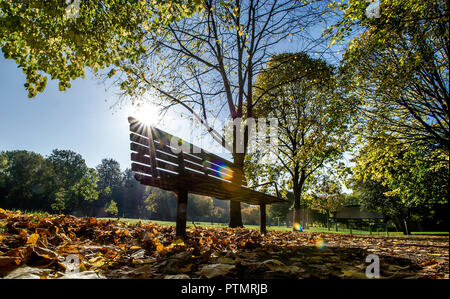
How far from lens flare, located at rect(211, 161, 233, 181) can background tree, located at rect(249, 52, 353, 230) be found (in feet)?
10.6

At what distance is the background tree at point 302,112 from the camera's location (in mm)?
7957

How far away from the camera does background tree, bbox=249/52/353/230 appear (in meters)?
7.96

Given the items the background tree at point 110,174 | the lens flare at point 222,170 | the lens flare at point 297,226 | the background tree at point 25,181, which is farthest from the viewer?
the background tree at point 110,174

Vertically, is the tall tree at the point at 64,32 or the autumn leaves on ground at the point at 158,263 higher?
the tall tree at the point at 64,32

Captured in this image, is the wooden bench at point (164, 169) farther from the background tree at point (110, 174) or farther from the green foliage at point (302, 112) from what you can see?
the background tree at point (110, 174)

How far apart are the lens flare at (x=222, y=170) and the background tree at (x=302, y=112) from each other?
3221 mm

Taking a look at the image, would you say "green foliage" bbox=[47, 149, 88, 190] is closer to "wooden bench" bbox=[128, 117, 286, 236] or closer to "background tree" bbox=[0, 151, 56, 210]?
"background tree" bbox=[0, 151, 56, 210]

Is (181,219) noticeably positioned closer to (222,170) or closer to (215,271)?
(215,271)

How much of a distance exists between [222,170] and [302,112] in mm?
10416

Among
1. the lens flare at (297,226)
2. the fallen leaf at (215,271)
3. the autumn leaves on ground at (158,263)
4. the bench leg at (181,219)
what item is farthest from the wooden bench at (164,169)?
the lens flare at (297,226)

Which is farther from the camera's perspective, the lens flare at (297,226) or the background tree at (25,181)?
the background tree at (25,181)

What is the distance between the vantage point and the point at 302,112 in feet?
45.5

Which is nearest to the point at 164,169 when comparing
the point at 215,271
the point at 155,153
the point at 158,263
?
the point at 155,153

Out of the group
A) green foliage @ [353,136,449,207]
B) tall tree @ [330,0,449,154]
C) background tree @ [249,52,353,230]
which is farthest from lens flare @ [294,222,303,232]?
tall tree @ [330,0,449,154]
